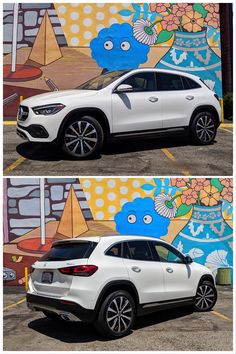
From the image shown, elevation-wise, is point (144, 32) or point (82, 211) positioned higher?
point (144, 32)

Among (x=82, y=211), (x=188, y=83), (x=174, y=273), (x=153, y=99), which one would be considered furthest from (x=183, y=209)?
(x=174, y=273)

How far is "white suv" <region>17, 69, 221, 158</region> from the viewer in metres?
7.51

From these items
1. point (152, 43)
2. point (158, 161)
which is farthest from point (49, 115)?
point (152, 43)

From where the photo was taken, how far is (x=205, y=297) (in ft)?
24.0

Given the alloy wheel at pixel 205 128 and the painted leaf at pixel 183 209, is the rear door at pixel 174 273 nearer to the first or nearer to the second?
the alloy wheel at pixel 205 128

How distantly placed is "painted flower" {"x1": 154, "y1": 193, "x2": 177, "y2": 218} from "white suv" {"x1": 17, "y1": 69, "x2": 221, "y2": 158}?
3118mm

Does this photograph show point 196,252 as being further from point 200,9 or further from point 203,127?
point 200,9

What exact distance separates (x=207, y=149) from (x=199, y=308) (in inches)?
156

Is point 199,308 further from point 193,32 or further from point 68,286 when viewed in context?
point 193,32

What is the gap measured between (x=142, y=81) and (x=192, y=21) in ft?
27.5

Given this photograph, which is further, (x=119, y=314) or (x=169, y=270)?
(x=169, y=270)

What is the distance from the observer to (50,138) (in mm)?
7453

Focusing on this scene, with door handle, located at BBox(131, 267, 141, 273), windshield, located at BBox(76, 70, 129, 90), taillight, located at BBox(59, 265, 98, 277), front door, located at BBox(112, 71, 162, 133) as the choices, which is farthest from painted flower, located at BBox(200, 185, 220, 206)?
taillight, located at BBox(59, 265, 98, 277)

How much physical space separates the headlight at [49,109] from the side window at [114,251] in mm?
3028
